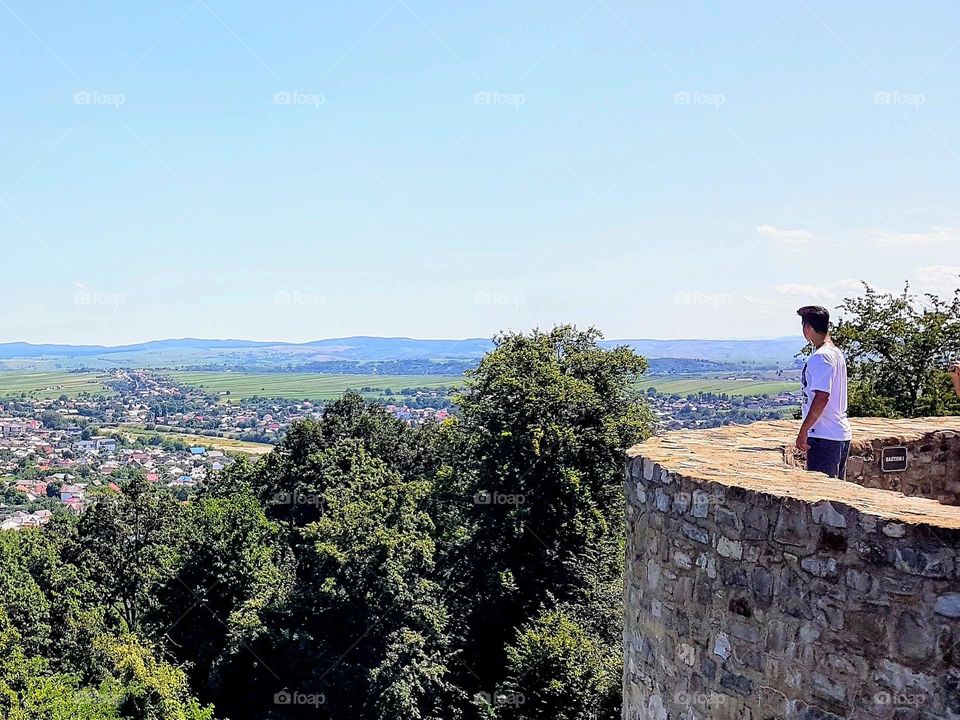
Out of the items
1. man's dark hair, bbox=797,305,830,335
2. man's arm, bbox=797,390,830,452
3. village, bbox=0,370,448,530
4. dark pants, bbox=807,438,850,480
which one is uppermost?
man's dark hair, bbox=797,305,830,335

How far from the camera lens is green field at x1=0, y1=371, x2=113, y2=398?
156750 mm

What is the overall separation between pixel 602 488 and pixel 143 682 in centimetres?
1239

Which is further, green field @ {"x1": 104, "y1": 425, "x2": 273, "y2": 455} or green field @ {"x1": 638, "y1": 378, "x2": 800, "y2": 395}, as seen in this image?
green field @ {"x1": 104, "y1": 425, "x2": 273, "y2": 455}

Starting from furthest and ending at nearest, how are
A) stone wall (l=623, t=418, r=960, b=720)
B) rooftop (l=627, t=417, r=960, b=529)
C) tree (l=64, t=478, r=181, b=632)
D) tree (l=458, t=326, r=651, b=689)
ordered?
tree (l=64, t=478, r=181, b=632)
tree (l=458, t=326, r=651, b=689)
rooftop (l=627, t=417, r=960, b=529)
stone wall (l=623, t=418, r=960, b=720)

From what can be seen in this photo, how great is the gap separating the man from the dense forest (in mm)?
11018

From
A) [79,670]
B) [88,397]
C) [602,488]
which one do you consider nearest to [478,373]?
[602,488]

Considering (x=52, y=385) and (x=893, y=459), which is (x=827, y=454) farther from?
(x=52, y=385)

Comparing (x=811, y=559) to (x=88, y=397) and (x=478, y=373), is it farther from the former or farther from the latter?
(x=88, y=397)

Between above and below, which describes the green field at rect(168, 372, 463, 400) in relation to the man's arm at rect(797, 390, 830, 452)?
below

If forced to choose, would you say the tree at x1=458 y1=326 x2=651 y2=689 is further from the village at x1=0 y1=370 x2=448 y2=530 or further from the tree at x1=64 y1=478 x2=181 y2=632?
the village at x1=0 y1=370 x2=448 y2=530

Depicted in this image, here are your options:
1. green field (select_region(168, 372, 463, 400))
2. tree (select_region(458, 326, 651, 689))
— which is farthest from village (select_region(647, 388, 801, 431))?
green field (select_region(168, 372, 463, 400))

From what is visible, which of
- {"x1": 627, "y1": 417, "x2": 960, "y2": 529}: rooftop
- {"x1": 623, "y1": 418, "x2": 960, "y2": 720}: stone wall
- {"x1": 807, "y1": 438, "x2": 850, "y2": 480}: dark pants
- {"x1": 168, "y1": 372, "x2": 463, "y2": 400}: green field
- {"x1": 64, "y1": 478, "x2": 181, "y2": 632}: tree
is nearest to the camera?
{"x1": 623, "y1": 418, "x2": 960, "y2": 720}: stone wall

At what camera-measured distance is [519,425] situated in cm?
2202

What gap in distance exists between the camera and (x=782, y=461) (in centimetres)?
529
